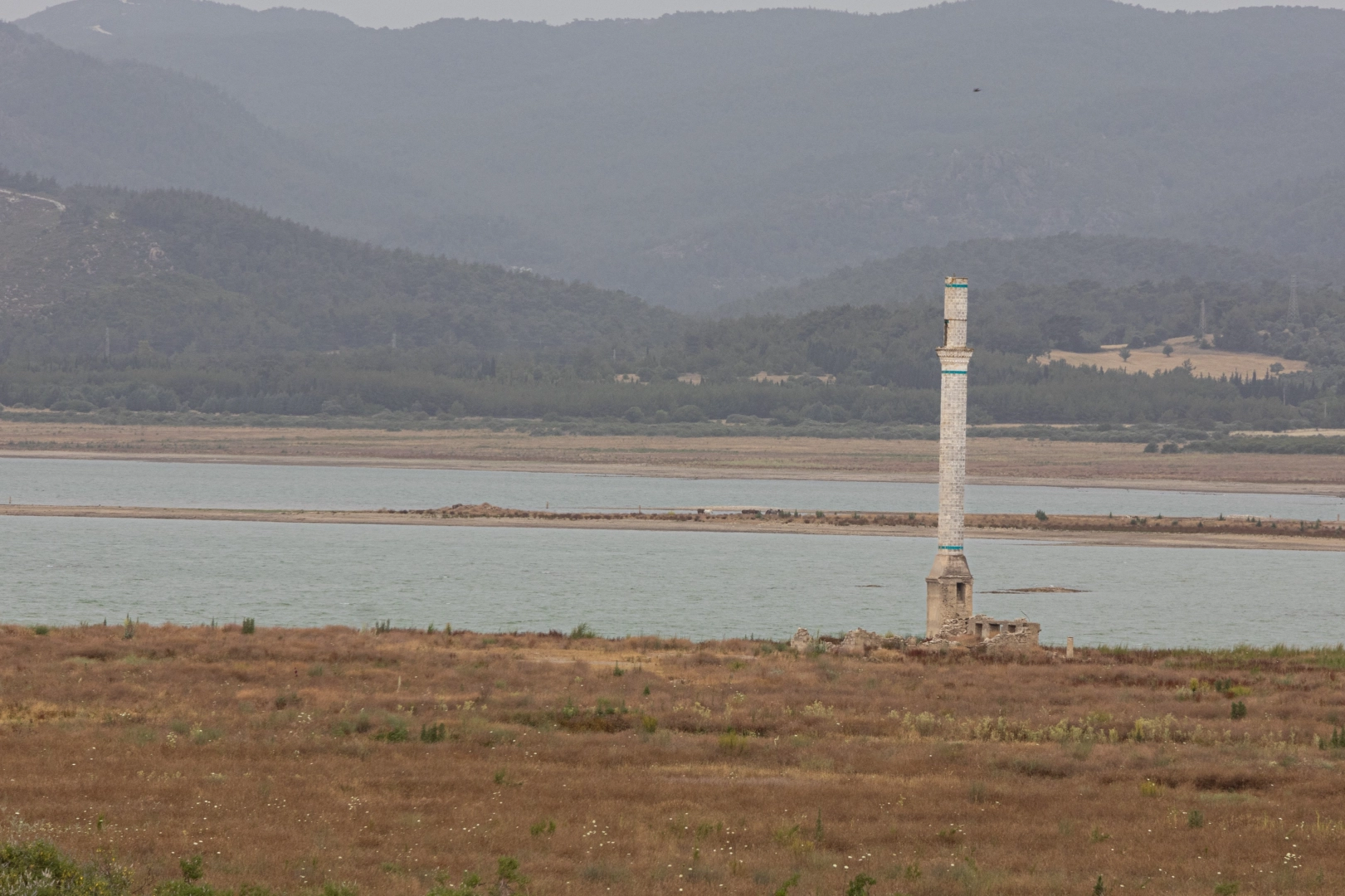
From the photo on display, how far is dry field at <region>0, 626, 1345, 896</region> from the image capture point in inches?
780

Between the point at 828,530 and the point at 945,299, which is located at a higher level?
the point at 945,299

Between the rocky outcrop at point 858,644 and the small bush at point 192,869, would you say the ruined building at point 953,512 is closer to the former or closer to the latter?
the rocky outcrop at point 858,644

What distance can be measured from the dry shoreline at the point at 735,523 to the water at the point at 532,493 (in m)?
6.09

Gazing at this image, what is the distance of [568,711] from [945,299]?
1944 centimetres

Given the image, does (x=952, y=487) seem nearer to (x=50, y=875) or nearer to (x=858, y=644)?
(x=858, y=644)

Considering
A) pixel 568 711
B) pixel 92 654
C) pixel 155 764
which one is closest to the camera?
pixel 155 764

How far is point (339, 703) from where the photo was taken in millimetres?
30719

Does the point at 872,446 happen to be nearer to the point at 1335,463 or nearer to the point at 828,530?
the point at 1335,463

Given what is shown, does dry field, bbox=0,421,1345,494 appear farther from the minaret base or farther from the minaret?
the minaret base

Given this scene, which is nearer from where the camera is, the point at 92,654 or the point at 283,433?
the point at 92,654

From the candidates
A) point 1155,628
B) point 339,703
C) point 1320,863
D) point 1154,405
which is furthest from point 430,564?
point 1154,405

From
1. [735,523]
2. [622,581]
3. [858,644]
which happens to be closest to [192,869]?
[858,644]

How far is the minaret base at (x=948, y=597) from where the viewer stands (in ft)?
144

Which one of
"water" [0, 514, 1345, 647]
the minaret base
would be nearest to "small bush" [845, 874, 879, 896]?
the minaret base
